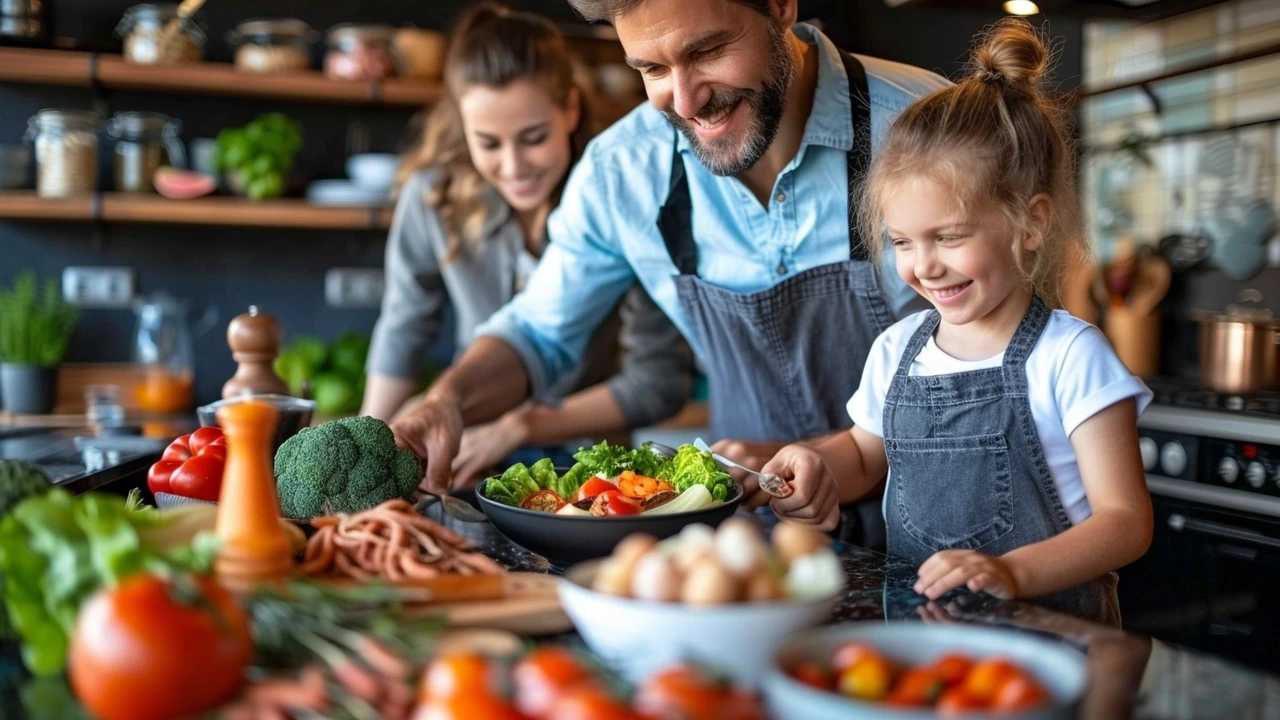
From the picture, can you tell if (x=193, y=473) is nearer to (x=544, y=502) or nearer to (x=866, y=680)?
(x=544, y=502)

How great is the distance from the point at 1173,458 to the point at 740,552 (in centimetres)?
269

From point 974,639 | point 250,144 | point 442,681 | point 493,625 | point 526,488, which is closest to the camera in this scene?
point 442,681

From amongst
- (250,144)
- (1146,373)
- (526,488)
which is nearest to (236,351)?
(526,488)

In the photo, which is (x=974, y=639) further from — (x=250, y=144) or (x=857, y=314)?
(x=250, y=144)

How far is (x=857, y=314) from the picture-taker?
6.52 ft

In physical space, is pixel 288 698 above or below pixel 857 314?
below

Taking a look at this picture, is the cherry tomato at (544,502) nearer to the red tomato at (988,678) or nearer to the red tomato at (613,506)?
the red tomato at (613,506)

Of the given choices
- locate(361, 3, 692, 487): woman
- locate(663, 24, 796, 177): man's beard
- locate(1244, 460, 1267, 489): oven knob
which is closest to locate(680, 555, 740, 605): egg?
locate(663, 24, 796, 177): man's beard

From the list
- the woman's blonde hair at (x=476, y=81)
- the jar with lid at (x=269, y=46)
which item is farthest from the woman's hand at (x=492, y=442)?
the jar with lid at (x=269, y=46)

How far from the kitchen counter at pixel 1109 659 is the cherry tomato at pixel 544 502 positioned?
Answer: 71 millimetres

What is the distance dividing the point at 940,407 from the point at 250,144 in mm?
3006

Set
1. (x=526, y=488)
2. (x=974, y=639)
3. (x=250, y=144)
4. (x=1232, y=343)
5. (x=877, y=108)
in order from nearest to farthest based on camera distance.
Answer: (x=974, y=639) < (x=526, y=488) < (x=877, y=108) < (x=1232, y=343) < (x=250, y=144)

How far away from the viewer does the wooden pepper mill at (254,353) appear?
1.87 metres

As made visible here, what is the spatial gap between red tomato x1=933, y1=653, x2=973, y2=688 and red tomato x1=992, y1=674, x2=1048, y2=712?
0.05 meters
